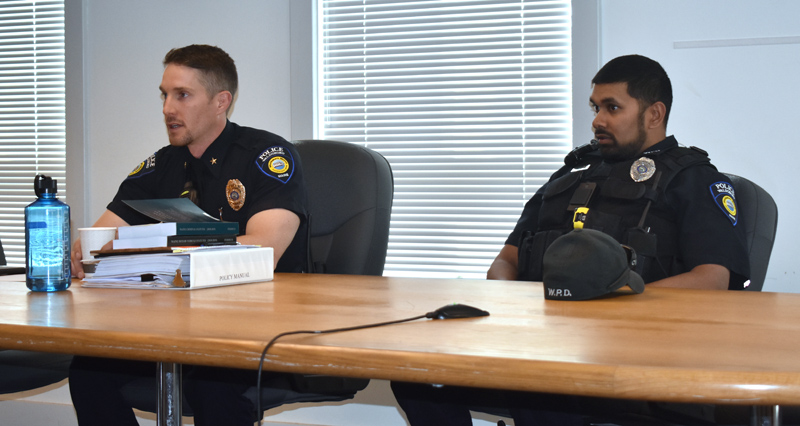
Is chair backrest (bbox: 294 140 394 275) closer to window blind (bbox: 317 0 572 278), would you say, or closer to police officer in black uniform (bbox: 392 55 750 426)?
police officer in black uniform (bbox: 392 55 750 426)

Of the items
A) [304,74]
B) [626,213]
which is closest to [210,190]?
[304,74]

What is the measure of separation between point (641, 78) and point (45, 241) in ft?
5.50

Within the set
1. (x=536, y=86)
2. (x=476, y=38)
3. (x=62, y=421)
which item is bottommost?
(x=62, y=421)

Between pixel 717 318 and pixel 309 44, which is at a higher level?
pixel 309 44

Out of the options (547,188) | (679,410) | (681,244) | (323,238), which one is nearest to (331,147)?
(323,238)

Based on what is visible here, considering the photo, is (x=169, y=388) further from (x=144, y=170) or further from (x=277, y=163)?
(x=144, y=170)

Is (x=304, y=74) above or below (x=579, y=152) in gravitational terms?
above

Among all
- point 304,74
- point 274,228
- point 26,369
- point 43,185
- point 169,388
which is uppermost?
point 304,74

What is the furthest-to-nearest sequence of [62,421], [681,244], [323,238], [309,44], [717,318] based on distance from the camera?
1. [62,421]
2. [309,44]
3. [323,238]
4. [681,244]
5. [717,318]

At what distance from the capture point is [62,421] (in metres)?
3.02

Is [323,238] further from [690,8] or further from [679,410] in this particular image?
[690,8]

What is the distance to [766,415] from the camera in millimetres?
857

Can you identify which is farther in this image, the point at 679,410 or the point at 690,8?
the point at 690,8

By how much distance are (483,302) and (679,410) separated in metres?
0.42
